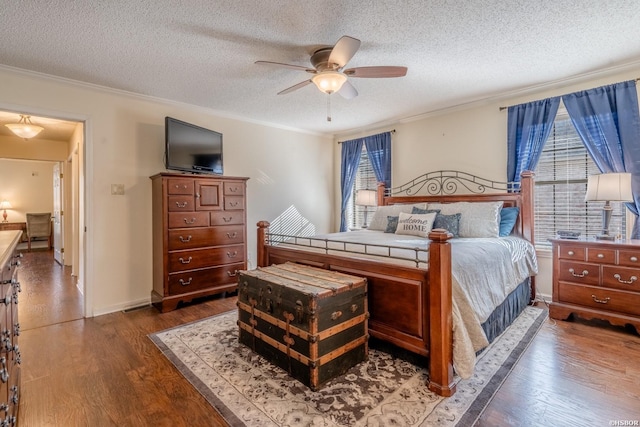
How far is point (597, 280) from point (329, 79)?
3035 millimetres

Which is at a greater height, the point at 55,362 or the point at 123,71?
the point at 123,71

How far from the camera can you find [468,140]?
4199 millimetres

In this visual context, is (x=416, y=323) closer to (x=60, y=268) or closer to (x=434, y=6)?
(x=434, y=6)

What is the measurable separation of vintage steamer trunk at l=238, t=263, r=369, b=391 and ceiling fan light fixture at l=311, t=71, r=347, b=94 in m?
1.56

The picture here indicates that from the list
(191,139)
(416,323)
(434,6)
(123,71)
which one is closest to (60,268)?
(191,139)

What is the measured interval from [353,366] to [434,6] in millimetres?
2560

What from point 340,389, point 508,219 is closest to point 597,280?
point 508,219

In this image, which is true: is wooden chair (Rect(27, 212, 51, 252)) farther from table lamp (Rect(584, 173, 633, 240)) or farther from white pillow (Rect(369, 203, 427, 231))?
table lamp (Rect(584, 173, 633, 240))

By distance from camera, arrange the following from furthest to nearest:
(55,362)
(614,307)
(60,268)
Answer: (60,268) < (614,307) < (55,362)

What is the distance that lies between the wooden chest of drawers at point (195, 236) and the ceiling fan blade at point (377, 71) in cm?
212

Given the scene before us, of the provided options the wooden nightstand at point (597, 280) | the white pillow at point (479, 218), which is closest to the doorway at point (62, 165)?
the white pillow at point (479, 218)

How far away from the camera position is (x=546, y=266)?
3623 millimetres

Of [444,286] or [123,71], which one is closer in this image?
[444,286]

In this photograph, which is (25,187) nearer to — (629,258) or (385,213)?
(385,213)
